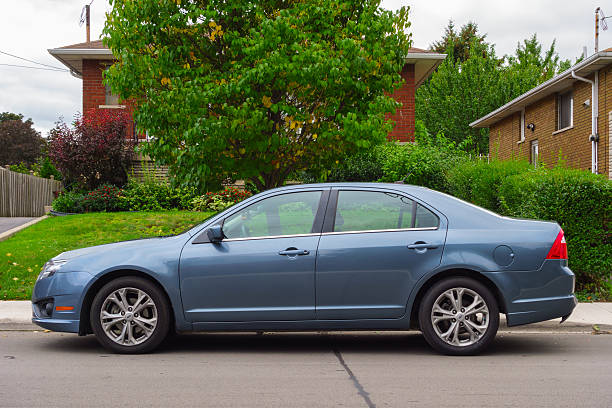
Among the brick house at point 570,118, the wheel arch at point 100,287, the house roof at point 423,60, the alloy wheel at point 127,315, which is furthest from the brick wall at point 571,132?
the alloy wheel at point 127,315

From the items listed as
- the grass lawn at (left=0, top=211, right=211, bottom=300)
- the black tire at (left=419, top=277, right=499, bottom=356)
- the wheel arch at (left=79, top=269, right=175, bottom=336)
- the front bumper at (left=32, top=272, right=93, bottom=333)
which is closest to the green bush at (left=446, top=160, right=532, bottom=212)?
the grass lawn at (left=0, top=211, right=211, bottom=300)

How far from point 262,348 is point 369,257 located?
1567 mm

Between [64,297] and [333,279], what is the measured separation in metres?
2.59

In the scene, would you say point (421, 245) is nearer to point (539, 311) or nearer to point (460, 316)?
point (460, 316)

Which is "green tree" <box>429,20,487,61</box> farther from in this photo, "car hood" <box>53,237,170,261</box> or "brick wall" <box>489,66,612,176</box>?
"car hood" <box>53,237,170,261</box>

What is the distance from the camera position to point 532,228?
6.32 metres

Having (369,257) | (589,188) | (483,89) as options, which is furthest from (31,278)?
(483,89)

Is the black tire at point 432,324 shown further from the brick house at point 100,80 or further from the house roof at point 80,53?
the house roof at point 80,53

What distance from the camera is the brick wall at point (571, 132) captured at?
18781 millimetres

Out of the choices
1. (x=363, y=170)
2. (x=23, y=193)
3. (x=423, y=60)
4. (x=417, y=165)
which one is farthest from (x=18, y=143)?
(x=417, y=165)

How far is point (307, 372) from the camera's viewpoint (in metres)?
5.68

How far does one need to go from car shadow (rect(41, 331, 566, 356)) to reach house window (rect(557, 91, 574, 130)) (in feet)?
53.0

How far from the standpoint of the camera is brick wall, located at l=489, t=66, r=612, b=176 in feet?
61.6

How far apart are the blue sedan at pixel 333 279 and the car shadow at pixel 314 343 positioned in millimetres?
445
